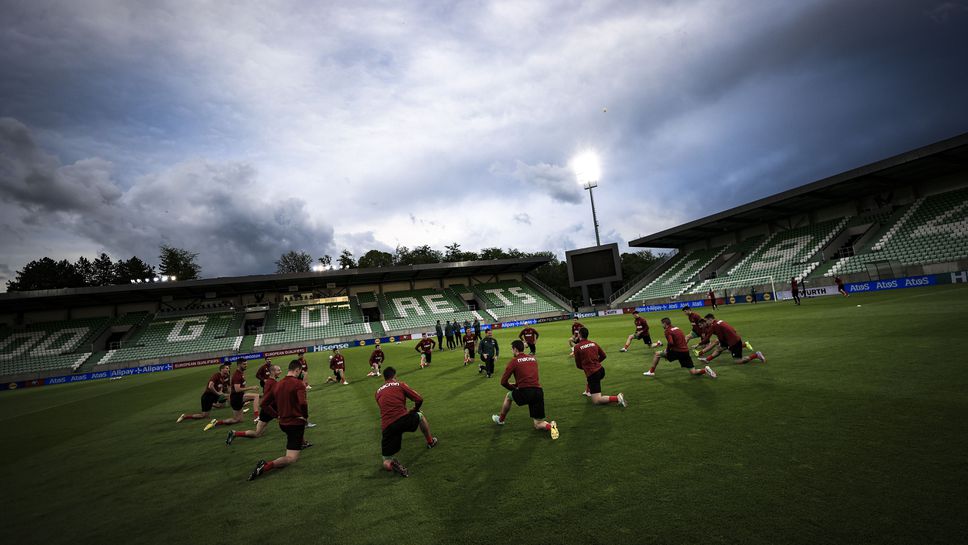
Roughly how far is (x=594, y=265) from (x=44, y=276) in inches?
3511

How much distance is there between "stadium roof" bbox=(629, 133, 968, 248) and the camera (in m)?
29.5

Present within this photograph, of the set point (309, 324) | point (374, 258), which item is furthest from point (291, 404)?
point (374, 258)

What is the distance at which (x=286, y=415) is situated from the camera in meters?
7.05

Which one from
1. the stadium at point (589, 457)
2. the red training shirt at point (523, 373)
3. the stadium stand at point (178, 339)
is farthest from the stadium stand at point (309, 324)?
the red training shirt at point (523, 373)

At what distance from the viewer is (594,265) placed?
5272cm

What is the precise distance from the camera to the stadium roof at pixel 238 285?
38156mm

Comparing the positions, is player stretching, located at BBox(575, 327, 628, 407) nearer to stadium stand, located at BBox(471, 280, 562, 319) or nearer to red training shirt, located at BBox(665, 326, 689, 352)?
red training shirt, located at BBox(665, 326, 689, 352)

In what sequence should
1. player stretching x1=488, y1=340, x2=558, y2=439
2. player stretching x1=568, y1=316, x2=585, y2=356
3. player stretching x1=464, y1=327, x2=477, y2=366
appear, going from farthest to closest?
player stretching x1=464, y1=327, x2=477, y2=366
player stretching x1=568, y1=316, x2=585, y2=356
player stretching x1=488, y1=340, x2=558, y2=439

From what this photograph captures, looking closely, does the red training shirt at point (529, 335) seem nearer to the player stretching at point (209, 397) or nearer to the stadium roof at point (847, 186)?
the player stretching at point (209, 397)

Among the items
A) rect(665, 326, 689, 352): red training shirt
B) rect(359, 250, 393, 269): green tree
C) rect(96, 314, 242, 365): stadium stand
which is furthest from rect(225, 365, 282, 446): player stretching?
rect(359, 250, 393, 269): green tree

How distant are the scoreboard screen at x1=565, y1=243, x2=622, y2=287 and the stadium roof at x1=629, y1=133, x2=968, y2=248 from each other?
5909 mm

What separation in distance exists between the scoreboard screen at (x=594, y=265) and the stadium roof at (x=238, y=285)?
19.1ft

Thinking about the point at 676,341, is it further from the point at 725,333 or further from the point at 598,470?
the point at 598,470

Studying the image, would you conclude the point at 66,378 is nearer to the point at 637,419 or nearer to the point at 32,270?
the point at 637,419
